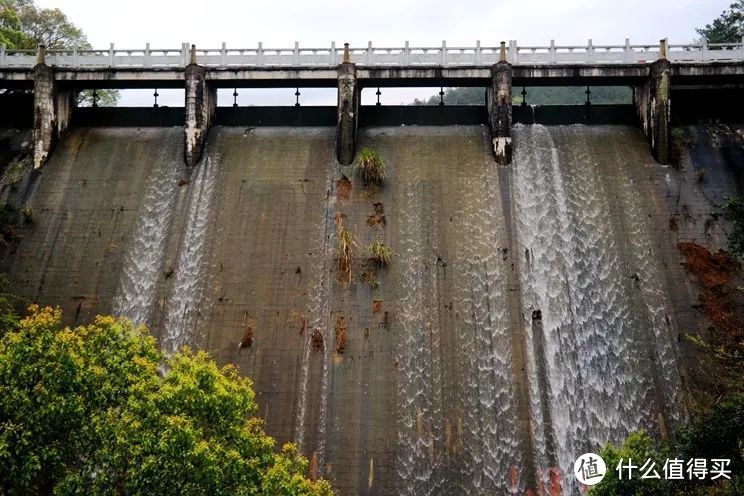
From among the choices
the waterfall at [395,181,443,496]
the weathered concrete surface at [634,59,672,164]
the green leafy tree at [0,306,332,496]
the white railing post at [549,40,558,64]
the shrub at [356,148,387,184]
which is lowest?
the green leafy tree at [0,306,332,496]

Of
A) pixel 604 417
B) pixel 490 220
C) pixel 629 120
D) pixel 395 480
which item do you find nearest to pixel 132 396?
pixel 395 480

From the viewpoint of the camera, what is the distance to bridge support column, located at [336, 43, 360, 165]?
88.0 feet

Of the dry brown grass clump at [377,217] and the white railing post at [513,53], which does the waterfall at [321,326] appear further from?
the white railing post at [513,53]

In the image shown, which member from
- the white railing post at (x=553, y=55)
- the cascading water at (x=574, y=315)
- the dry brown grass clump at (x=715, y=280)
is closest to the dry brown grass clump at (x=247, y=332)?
the cascading water at (x=574, y=315)

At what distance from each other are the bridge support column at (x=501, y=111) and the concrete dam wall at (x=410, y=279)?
630mm

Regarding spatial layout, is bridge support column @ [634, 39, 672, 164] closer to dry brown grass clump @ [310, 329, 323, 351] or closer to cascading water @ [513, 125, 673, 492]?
cascading water @ [513, 125, 673, 492]

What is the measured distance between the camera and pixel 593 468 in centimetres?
1780

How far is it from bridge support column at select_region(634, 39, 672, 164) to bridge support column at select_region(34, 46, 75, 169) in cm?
2527

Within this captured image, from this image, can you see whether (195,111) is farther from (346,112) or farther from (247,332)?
(247,332)

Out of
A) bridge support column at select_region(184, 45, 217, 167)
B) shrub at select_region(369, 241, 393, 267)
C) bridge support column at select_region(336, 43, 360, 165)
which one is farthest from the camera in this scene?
bridge support column at select_region(184, 45, 217, 167)

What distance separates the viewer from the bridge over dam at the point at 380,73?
2681 centimetres

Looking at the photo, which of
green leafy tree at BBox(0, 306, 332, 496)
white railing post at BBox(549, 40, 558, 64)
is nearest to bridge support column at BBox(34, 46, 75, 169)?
green leafy tree at BBox(0, 306, 332, 496)

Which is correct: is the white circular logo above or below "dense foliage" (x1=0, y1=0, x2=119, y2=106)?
below

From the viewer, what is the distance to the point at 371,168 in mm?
25938
